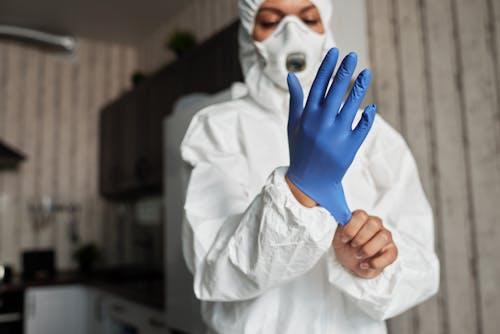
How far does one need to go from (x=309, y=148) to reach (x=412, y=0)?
1.25 m

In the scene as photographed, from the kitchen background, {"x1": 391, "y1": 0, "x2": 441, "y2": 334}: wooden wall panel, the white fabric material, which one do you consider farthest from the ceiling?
the white fabric material

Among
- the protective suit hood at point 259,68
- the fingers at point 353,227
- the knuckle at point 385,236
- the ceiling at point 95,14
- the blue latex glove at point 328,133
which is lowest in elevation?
the knuckle at point 385,236

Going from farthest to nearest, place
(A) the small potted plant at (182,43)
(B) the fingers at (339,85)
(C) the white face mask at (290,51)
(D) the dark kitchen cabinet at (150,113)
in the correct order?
(A) the small potted plant at (182,43)
(D) the dark kitchen cabinet at (150,113)
(C) the white face mask at (290,51)
(B) the fingers at (339,85)

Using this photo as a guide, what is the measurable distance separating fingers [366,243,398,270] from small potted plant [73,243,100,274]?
113 inches

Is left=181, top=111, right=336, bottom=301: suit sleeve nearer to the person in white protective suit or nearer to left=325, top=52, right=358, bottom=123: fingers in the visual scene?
the person in white protective suit

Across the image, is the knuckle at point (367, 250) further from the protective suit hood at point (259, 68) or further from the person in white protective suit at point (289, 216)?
the protective suit hood at point (259, 68)

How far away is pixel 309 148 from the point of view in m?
0.56

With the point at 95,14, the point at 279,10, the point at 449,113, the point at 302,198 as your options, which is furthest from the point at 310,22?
the point at 95,14

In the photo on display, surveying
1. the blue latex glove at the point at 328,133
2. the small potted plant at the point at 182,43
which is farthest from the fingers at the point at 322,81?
the small potted plant at the point at 182,43

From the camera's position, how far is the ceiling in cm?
285

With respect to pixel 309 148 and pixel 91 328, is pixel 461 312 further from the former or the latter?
pixel 91 328

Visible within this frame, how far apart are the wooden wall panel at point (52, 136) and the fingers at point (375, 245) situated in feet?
10.1

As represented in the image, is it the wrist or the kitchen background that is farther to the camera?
the kitchen background

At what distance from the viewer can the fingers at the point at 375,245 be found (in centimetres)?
62
